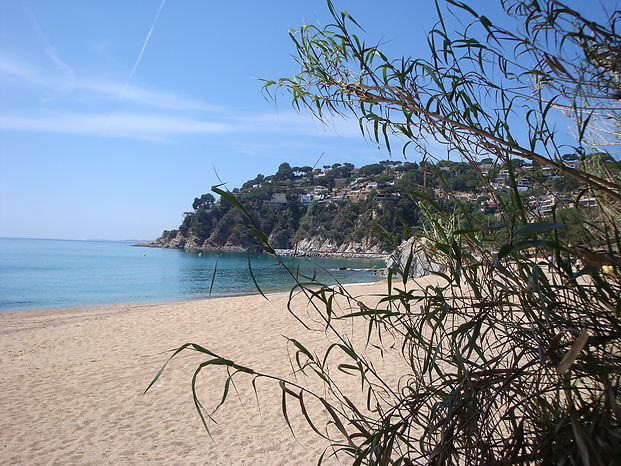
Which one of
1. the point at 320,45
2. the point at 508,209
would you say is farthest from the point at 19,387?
the point at 508,209

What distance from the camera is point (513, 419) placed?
103 centimetres

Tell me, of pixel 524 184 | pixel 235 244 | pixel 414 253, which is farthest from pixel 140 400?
pixel 235 244

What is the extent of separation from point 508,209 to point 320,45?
967 mm

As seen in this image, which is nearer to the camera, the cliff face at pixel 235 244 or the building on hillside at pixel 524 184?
the building on hillside at pixel 524 184

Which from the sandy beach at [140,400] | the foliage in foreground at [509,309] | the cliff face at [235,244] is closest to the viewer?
the foliage in foreground at [509,309]

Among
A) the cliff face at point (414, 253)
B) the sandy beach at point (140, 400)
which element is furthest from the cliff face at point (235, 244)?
the cliff face at point (414, 253)

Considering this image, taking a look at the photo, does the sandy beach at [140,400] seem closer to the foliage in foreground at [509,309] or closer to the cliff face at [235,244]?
the foliage in foreground at [509,309]

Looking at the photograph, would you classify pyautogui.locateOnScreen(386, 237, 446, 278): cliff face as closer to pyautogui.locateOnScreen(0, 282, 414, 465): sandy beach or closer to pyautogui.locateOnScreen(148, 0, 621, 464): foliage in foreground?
pyautogui.locateOnScreen(148, 0, 621, 464): foliage in foreground

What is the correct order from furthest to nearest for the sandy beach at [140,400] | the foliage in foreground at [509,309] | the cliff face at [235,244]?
1. the cliff face at [235,244]
2. the sandy beach at [140,400]
3. the foliage in foreground at [509,309]

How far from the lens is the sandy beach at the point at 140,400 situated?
13.6ft

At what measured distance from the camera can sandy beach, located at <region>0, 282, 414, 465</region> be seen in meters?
4.14

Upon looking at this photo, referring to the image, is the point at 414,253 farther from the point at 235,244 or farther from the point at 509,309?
the point at 235,244

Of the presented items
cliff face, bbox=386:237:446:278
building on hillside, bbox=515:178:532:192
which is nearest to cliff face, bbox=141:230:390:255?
cliff face, bbox=386:237:446:278

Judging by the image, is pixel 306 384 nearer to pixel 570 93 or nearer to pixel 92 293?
pixel 570 93
